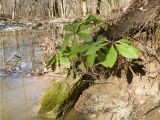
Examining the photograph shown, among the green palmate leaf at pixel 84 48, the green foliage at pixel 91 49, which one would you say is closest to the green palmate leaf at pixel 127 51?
the green foliage at pixel 91 49

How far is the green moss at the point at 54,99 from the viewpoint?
12.1ft

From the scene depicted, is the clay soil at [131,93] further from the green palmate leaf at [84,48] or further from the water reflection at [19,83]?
the green palmate leaf at [84,48]

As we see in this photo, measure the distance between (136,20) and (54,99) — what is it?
1207 mm

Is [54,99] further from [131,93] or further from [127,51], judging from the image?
[127,51]

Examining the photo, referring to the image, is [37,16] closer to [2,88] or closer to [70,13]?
[70,13]

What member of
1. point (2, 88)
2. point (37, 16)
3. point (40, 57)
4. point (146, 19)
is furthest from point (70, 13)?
point (146, 19)

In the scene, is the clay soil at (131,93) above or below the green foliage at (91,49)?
below

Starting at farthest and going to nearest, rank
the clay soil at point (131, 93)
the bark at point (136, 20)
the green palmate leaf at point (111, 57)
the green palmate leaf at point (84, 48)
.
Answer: the bark at point (136, 20) → the clay soil at point (131, 93) → the green palmate leaf at point (84, 48) → the green palmate leaf at point (111, 57)

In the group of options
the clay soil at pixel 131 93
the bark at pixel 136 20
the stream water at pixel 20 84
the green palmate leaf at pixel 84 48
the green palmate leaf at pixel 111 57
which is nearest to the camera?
the green palmate leaf at pixel 111 57

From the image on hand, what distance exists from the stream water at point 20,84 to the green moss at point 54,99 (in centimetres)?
14

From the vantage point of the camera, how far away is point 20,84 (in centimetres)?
491

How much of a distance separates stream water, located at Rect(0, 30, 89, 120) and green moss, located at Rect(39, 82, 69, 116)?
14cm

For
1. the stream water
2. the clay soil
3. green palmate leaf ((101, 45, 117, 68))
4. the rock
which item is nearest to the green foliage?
green palmate leaf ((101, 45, 117, 68))

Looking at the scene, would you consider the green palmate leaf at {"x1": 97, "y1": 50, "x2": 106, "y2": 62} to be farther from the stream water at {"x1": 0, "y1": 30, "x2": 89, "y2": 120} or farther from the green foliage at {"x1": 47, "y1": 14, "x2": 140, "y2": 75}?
the stream water at {"x1": 0, "y1": 30, "x2": 89, "y2": 120}
